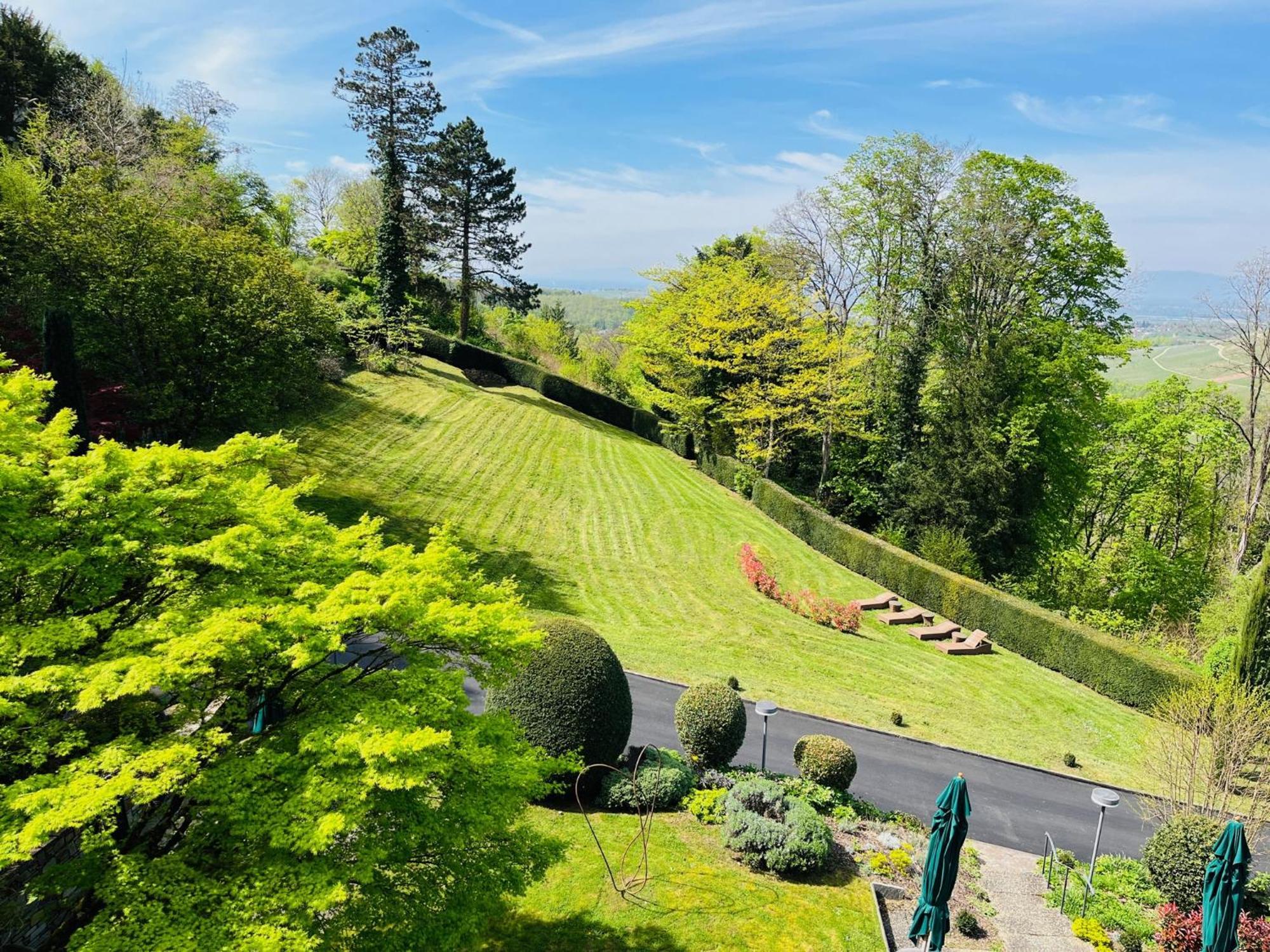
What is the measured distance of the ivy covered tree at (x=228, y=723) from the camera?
609cm

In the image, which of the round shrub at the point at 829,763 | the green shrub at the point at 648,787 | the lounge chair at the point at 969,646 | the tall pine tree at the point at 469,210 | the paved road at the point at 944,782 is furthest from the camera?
the tall pine tree at the point at 469,210

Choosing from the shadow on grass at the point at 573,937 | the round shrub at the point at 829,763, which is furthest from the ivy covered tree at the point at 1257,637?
the shadow on grass at the point at 573,937

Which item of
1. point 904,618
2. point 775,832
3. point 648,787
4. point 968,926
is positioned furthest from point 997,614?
point 648,787

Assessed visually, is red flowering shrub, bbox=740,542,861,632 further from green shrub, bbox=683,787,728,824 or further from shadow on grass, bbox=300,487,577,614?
green shrub, bbox=683,787,728,824

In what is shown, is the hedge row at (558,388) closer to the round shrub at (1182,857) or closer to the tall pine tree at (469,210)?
the tall pine tree at (469,210)

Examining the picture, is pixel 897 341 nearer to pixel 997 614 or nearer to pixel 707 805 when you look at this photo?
pixel 997 614

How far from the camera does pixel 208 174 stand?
36906 millimetres

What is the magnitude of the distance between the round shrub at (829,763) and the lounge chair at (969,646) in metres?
13.8

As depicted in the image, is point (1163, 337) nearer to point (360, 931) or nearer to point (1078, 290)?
point (1078, 290)

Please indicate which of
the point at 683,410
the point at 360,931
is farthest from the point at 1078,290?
the point at 360,931

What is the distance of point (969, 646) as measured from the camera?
2761 centimetres

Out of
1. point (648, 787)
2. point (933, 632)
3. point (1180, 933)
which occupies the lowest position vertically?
point (1180, 933)

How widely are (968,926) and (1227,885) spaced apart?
3.90 metres

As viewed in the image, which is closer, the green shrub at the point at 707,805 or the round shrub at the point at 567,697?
the round shrub at the point at 567,697
